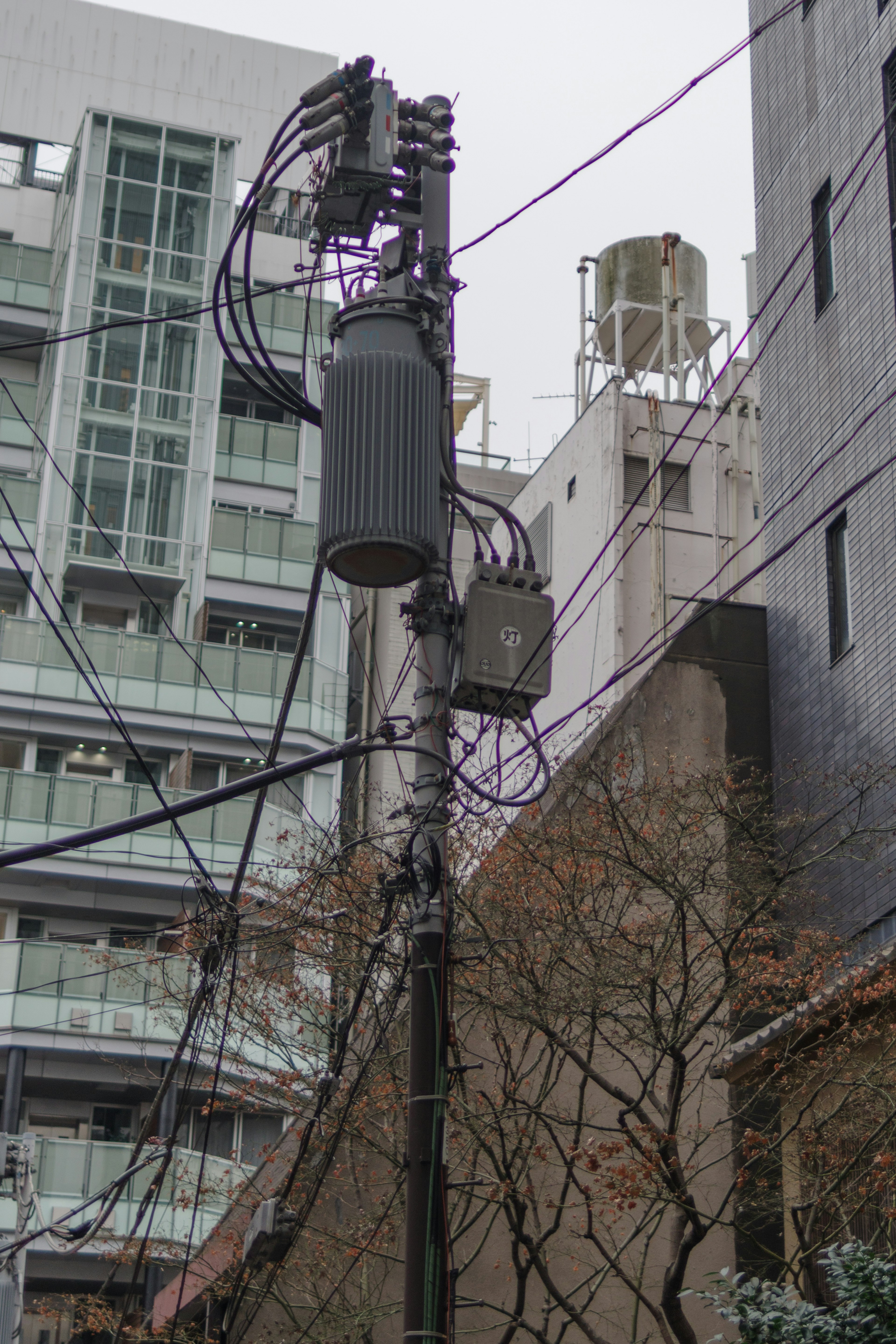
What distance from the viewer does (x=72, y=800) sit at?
39.8m

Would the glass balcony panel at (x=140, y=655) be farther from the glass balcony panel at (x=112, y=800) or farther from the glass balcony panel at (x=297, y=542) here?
the glass balcony panel at (x=297, y=542)

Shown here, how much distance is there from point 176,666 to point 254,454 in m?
7.33

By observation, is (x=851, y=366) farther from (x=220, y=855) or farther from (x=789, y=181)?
(x=220, y=855)

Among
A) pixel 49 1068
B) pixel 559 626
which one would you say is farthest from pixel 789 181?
pixel 49 1068

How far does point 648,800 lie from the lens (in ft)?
57.9

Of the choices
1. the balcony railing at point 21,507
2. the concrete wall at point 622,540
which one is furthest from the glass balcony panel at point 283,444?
the concrete wall at point 622,540

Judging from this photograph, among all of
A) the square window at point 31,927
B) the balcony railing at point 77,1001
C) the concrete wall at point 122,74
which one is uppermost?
the concrete wall at point 122,74

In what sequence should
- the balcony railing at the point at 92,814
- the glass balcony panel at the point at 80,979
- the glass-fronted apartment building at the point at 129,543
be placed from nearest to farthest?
1. the glass balcony panel at the point at 80,979
2. the glass-fronted apartment building at the point at 129,543
3. the balcony railing at the point at 92,814

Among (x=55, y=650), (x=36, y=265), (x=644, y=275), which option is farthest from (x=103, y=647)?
(x=644, y=275)

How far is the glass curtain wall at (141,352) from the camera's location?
4475cm

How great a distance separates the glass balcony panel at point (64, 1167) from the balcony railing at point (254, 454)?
1910cm

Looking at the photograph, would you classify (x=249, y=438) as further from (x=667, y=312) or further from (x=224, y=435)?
(x=667, y=312)

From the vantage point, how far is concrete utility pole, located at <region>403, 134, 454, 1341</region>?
983cm

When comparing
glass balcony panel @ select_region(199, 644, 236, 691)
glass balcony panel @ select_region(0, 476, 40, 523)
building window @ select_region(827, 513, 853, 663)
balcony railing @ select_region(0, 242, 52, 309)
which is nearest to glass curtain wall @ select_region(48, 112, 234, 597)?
glass balcony panel @ select_region(0, 476, 40, 523)
